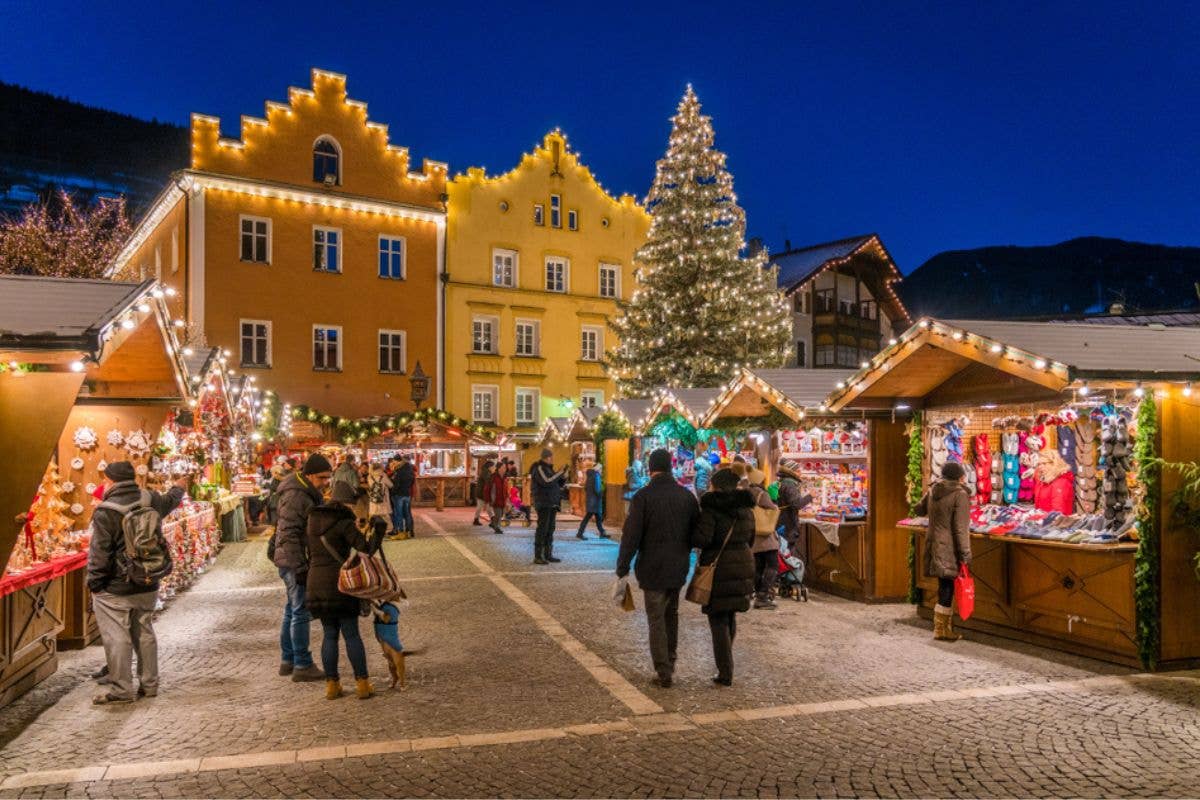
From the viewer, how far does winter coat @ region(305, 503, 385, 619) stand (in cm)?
640

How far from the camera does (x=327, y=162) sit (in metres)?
30.4

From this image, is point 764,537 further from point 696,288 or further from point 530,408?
point 530,408

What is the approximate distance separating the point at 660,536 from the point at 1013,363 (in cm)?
359

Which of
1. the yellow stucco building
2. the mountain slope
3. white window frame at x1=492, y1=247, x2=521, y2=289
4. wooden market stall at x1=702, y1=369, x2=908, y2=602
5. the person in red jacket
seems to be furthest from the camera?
the mountain slope

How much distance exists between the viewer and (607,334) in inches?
1420

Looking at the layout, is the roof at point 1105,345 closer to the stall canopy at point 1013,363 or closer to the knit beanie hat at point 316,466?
the stall canopy at point 1013,363

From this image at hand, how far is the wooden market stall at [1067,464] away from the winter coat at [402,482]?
10505 mm

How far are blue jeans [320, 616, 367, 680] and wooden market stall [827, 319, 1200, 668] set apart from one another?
5.91m

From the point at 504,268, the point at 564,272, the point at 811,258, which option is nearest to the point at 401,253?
the point at 504,268

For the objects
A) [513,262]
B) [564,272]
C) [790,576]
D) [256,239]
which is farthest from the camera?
[564,272]

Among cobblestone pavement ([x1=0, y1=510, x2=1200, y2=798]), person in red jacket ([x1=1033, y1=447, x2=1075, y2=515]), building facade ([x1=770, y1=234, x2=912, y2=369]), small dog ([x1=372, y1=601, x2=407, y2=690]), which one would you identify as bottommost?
cobblestone pavement ([x1=0, y1=510, x2=1200, y2=798])

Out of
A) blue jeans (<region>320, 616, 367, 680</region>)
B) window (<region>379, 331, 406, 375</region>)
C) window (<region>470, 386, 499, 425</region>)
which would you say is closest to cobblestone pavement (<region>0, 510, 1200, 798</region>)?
blue jeans (<region>320, 616, 367, 680</region>)

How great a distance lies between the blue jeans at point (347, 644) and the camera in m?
6.50

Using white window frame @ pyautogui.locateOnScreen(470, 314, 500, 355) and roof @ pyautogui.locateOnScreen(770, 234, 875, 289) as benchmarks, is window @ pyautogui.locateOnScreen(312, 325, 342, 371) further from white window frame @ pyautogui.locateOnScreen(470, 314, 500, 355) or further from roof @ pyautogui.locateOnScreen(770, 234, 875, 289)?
roof @ pyautogui.locateOnScreen(770, 234, 875, 289)
